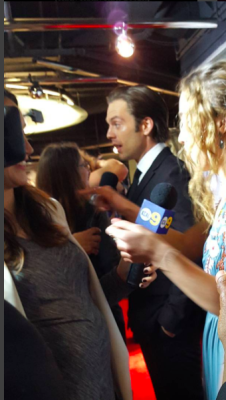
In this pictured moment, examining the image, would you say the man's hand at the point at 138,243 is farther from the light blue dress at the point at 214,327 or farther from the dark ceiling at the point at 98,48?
the dark ceiling at the point at 98,48

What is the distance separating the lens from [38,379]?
2.01ft

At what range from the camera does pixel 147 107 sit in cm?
171

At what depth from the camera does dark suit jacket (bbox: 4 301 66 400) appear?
0.60 metres

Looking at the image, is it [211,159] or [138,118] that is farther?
[138,118]

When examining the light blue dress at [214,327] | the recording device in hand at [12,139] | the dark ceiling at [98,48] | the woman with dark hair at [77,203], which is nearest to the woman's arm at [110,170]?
the woman with dark hair at [77,203]

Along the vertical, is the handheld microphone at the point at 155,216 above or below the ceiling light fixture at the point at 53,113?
below

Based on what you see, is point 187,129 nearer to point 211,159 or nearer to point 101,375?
point 211,159

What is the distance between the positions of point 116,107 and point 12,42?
7.68ft

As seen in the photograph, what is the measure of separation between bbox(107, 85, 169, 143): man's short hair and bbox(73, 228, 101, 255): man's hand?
51cm

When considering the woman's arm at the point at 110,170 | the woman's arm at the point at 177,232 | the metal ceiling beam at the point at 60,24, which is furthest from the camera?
the metal ceiling beam at the point at 60,24

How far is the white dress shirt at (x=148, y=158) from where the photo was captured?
161cm

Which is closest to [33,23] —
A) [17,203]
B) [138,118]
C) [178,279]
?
[138,118]

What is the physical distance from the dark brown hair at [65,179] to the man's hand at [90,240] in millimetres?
97

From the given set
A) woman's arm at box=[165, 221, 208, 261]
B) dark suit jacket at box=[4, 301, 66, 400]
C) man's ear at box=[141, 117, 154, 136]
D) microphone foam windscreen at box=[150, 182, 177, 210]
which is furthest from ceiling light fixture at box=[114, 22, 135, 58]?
dark suit jacket at box=[4, 301, 66, 400]
